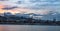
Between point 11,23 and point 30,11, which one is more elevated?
point 30,11

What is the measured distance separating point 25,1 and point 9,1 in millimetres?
233

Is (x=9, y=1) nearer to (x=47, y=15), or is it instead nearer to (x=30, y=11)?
(x=30, y=11)

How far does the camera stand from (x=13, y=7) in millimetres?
1523

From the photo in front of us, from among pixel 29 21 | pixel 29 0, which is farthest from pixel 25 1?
pixel 29 21

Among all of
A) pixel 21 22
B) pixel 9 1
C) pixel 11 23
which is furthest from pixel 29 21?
pixel 9 1

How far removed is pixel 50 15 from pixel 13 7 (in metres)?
0.55

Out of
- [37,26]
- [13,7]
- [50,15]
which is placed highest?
[13,7]

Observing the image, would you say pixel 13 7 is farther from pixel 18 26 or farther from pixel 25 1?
pixel 18 26

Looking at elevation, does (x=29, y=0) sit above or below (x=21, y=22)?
above

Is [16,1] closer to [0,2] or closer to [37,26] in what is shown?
[0,2]

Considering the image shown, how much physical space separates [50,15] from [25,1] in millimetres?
417

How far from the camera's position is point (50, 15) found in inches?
60.2

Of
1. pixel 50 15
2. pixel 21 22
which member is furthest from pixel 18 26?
pixel 50 15

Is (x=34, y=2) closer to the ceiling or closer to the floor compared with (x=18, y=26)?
closer to the ceiling
